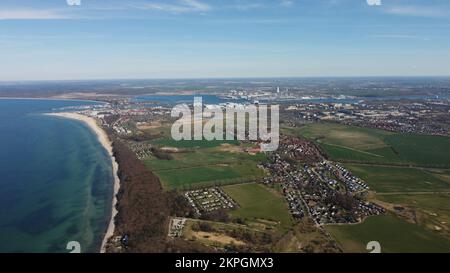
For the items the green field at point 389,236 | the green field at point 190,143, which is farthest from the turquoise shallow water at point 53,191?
the green field at point 389,236

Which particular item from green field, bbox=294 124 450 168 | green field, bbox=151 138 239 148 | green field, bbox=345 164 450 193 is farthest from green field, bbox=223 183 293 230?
green field, bbox=151 138 239 148

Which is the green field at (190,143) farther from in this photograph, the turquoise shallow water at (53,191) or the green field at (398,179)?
the green field at (398,179)

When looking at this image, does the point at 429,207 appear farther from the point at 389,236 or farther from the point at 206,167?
the point at 206,167

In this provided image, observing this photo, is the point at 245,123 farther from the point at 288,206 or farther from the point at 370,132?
the point at 288,206

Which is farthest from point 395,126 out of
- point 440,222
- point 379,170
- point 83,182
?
point 83,182

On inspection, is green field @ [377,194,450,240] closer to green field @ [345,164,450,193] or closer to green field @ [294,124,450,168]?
green field @ [345,164,450,193]

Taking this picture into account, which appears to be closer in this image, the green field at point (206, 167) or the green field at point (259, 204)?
the green field at point (259, 204)
